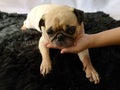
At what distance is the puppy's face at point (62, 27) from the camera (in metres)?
1.01

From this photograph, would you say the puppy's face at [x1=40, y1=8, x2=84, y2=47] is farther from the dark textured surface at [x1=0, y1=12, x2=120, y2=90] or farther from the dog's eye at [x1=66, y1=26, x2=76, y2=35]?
the dark textured surface at [x1=0, y1=12, x2=120, y2=90]

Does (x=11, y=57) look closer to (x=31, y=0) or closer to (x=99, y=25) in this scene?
(x=99, y=25)

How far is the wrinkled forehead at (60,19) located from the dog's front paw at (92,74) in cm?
18

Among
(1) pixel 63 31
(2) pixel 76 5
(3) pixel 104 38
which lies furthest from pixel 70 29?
(2) pixel 76 5

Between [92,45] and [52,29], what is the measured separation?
0.55ft

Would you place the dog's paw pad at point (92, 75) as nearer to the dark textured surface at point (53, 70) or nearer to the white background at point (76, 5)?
the dark textured surface at point (53, 70)

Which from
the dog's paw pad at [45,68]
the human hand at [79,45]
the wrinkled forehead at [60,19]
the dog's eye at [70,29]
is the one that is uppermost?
the wrinkled forehead at [60,19]

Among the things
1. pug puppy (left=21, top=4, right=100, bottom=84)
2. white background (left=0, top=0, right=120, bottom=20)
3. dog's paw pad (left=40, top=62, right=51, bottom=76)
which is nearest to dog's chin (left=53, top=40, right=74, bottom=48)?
pug puppy (left=21, top=4, right=100, bottom=84)

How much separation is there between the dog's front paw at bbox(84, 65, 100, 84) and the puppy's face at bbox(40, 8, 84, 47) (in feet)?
0.39

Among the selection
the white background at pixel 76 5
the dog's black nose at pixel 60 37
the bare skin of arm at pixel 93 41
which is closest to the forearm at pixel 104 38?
the bare skin of arm at pixel 93 41

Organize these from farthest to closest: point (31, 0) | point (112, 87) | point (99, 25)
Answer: point (31, 0)
point (99, 25)
point (112, 87)

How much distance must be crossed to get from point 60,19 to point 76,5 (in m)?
0.79

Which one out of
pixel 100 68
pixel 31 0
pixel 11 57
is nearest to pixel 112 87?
pixel 100 68

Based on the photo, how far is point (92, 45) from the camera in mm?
1057
